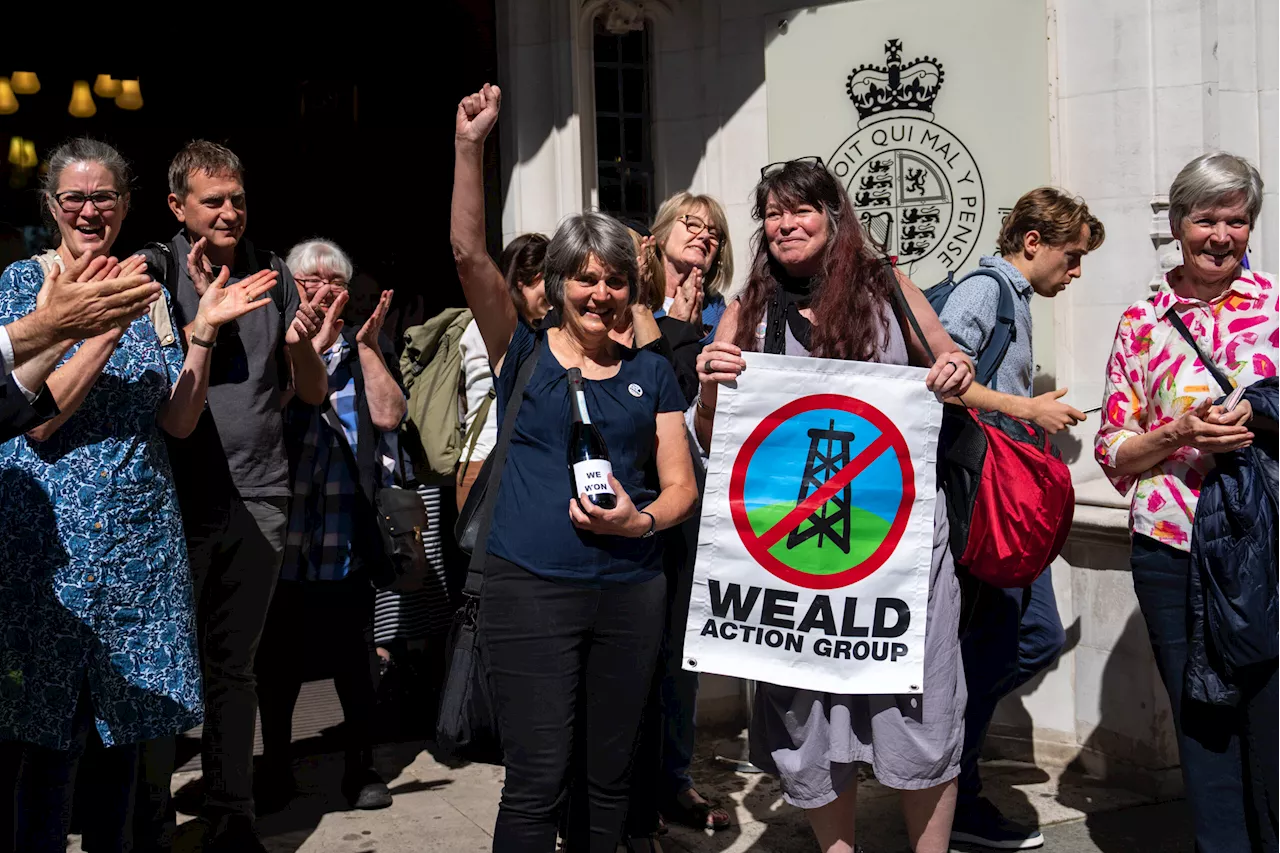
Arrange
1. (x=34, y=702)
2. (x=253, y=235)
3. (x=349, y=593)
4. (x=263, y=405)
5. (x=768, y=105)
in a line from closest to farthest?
1. (x=34, y=702)
2. (x=263, y=405)
3. (x=349, y=593)
4. (x=768, y=105)
5. (x=253, y=235)

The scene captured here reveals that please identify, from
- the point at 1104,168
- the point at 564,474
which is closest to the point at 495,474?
the point at 564,474

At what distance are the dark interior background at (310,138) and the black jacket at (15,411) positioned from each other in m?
5.41

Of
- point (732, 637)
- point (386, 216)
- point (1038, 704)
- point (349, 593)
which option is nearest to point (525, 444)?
point (732, 637)

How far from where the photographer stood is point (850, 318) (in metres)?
3.93

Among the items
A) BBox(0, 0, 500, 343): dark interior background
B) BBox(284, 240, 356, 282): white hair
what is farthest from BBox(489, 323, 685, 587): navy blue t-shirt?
BBox(0, 0, 500, 343): dark interior background

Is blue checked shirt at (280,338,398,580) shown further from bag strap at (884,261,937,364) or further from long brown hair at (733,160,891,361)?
bag strap at (884,261,937,364)

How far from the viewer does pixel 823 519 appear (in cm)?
394

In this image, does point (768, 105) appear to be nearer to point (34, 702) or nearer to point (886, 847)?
point (886, 847)

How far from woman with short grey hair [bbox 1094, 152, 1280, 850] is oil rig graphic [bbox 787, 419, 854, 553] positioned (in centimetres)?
91

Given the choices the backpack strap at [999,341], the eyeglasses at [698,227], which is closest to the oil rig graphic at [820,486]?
the backpack strap at [999,341]

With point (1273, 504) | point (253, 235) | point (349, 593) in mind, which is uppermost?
point (253, 235)

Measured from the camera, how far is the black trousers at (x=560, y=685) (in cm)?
382

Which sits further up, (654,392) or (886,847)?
(654,392)

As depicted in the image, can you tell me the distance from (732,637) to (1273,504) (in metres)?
1.54
